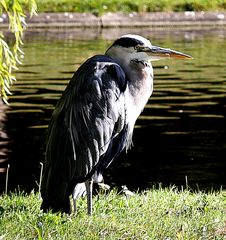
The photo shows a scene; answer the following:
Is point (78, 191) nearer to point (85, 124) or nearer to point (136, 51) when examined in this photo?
point (85, 124)

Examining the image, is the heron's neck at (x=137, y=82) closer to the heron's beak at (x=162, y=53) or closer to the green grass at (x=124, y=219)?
the heron's beak at (x=162, y=53)

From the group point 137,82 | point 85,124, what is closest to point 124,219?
point 85,124

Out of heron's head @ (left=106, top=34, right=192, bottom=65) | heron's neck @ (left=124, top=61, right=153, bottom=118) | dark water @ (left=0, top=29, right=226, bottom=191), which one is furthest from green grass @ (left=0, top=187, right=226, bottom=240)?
dark water @ (left=0, top=29, right=226, bottom=191)

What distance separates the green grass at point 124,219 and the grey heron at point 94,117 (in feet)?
0.79

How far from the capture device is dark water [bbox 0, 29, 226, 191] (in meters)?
11.7

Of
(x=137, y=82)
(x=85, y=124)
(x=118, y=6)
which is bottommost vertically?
(x=118, y=6)

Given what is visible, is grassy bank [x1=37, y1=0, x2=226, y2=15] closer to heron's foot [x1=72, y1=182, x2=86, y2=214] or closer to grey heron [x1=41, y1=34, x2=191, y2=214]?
heron's foot [x1=72, y1=182, x2=86, y2=214]

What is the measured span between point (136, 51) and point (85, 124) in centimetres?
64

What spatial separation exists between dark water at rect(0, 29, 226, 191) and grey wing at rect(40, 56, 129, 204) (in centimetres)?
453

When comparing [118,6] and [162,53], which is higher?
[162,53]

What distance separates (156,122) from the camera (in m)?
15.0

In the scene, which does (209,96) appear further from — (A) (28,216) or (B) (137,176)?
(A) (28,216)

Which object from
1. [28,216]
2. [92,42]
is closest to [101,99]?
[28,216]

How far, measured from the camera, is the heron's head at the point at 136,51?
21.1 feet
